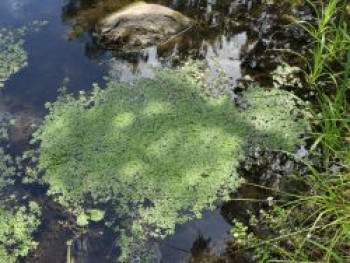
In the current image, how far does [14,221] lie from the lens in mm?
3322

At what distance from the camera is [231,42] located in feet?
16.4

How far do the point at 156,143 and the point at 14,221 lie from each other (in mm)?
1177

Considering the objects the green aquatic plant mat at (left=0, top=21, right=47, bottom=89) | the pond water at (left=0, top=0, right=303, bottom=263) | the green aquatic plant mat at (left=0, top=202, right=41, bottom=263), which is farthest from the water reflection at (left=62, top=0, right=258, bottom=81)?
the green aquatic plant mat at (left=0, top=202, right=41, bottom=263)

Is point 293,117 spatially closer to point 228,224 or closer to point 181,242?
point 228,224

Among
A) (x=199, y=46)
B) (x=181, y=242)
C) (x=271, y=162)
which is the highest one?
(x=199, y=46)

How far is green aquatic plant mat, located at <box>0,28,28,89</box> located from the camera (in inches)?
185

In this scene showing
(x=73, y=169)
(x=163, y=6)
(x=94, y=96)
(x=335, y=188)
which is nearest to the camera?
(x=335, y=188)

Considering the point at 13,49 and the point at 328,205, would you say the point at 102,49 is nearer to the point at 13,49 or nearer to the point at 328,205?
the point at 13,49

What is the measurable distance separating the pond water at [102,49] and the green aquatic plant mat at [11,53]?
0.07 metres

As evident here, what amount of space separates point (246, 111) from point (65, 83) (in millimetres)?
1709

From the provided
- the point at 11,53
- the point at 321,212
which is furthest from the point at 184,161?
the point at 11,53

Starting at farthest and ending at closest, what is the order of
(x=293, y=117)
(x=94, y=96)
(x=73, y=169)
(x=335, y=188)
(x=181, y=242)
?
1. (x=94, y=96)
2. (x=293, y=117)
3. (x=73, y=169)
4. (x=181, y=242)
5. (x=335, y=188)

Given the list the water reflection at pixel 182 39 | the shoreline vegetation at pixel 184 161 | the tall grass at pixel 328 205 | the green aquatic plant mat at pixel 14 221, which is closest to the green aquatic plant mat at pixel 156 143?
the shoreline vegetation at pixel 184 161

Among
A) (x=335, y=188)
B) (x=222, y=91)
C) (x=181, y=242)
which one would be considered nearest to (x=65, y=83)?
(x=222, y=91)
